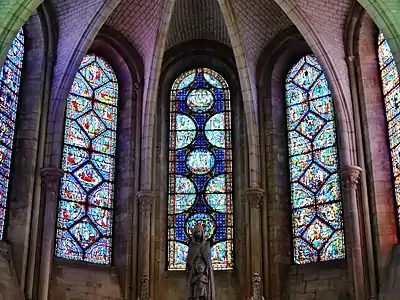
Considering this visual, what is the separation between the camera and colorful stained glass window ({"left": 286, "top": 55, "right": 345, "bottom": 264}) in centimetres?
1753

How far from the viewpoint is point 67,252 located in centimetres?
1728

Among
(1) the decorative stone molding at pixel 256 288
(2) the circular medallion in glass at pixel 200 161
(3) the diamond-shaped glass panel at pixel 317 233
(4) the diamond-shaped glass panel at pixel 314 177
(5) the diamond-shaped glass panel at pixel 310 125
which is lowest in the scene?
(1) the decorative stone molding at pixel 256 288

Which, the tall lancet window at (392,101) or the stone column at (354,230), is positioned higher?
the tall lancet window at (392,101)

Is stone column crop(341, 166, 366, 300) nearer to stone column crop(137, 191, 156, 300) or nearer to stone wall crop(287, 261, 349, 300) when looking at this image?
stone wall crop(287, 261, 349, 300)

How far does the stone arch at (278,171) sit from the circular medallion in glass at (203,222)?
130 centimetres

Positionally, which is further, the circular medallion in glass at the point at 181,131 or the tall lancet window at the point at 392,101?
the circular medallion in glass at the point at 181,131

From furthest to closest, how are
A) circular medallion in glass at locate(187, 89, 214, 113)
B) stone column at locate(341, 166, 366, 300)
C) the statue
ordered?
1. circular medallion in glass at locate(187, 89, 214, 113)
2. stone column at locate(341, 166, 366, 300)
3. the statue

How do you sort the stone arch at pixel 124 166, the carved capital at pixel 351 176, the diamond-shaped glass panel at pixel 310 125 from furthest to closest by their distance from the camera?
1. the diamond-shaped glass panel at pixel 310 125
2. the stone arch at pixel 124 166
3. the carved capital at pixel 351 176

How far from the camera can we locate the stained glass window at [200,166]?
18.3 m

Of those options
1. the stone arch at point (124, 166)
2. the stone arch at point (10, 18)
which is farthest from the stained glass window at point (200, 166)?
the stone arch at point (10, 18)

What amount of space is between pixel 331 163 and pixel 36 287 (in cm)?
665

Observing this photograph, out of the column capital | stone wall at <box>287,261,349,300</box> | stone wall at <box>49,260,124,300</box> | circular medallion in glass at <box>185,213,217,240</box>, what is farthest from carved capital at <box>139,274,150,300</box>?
the column capital

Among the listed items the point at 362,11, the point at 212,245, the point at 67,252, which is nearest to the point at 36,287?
the point at 67,252

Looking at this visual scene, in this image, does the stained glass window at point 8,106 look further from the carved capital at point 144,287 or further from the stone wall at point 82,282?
the carved capital at point 144,287
